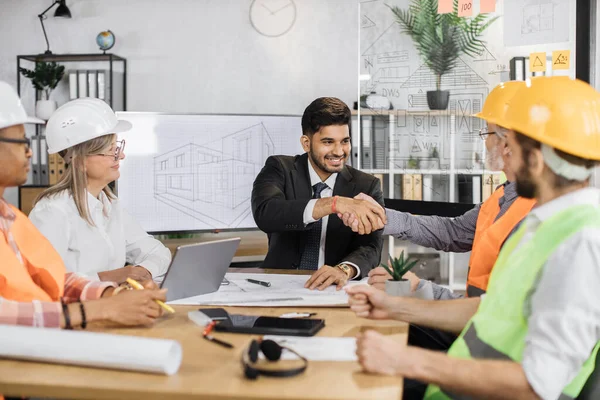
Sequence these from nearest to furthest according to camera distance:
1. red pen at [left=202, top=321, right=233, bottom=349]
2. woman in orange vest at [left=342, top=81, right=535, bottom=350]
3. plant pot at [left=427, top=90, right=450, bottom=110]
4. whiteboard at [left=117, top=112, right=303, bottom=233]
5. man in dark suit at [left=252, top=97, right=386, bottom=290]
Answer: red pen at [left=202, top=321, right=233, bottom=349], woman in orange vest at [left=342, top=81, right=535, bottom=350], man in dark suit at [left=252, top=97, right=386, bottom=290], plant pot at [left=427, top=90, right=450, bottom=110], whiteboard at [left=117, top=112, right=303, bottom=233]

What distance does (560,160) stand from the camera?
4.15 ft

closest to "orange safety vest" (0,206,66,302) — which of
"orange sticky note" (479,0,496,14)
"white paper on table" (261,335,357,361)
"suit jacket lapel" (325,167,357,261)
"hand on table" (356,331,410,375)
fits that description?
"white paper on table" (261,335,357,361)

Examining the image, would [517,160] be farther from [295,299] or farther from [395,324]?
[295,299]

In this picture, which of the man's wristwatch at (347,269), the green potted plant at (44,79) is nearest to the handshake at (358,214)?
the man's wristwatch at (347,269)

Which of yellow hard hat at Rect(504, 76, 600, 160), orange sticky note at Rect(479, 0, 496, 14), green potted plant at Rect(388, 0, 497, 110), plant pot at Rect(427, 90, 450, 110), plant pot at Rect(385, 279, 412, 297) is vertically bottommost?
plant pot at Rect(385, 279, 412, 297)

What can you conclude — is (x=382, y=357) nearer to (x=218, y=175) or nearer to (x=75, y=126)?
(x=75, y=126)

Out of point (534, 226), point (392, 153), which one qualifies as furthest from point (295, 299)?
point (392, 153)

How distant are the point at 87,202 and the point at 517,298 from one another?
1.60m

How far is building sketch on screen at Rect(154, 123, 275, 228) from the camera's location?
15.1 ft

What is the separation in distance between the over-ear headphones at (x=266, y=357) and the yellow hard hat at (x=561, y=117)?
2.00 feet

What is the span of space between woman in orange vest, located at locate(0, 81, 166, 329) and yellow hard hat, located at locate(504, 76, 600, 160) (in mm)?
909

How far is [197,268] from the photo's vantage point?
1.91 m

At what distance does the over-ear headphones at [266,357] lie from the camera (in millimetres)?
Answer: 1205

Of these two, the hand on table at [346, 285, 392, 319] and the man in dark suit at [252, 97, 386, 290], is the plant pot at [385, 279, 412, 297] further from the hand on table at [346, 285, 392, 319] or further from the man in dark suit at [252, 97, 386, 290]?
the man in dark suit at [252, 97, 386, 290]
